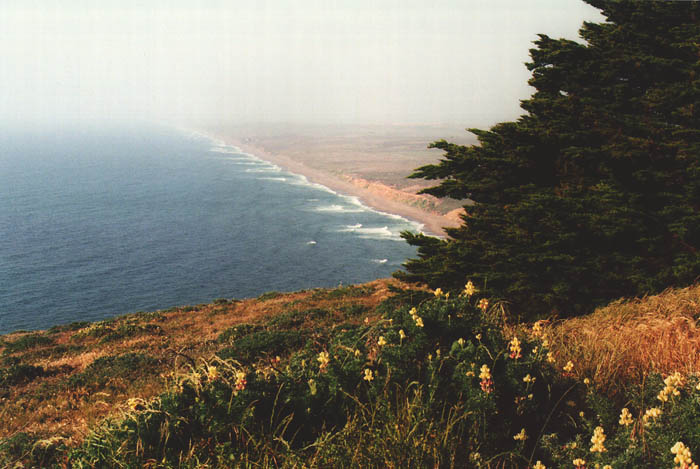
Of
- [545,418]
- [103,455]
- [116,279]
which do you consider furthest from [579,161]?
[116,279]

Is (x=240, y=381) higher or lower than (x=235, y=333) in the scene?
higher

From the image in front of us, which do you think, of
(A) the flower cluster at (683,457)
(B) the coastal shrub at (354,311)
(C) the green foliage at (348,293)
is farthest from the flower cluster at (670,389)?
(C) the green foliage at (348,293)

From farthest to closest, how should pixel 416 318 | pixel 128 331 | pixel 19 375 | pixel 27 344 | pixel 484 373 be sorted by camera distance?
pixel 27 344, pixel 128 331, pixel 19 375, pixel 416 318, pixel 484 373

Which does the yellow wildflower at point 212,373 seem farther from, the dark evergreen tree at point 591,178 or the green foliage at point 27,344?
the green foliage at point 27,344

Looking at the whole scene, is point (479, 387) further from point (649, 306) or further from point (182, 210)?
point (182, 210)

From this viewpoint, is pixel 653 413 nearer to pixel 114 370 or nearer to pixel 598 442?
pixel 598 442

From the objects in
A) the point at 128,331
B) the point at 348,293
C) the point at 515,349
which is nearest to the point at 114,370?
the point at 128,331
